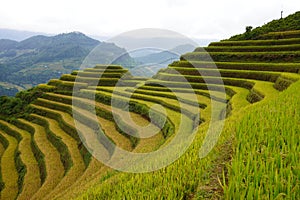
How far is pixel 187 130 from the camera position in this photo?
469 inches

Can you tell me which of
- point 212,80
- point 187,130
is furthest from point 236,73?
point 187,130

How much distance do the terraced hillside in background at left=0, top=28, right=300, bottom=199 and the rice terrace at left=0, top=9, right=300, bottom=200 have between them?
0.08 feet

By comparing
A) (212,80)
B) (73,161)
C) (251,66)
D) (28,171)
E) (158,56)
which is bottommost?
(28,171)

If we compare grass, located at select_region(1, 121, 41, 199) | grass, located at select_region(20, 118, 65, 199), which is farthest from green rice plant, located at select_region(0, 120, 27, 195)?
grass, located at select_region(20, 118, 65, 199)

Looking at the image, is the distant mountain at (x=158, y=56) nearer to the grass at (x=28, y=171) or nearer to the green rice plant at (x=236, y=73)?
the green rice plant at (x=236, y=73)

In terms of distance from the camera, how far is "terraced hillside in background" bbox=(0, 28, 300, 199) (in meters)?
3.02

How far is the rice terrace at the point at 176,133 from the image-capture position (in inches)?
122

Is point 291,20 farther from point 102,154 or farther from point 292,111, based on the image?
point 292,111

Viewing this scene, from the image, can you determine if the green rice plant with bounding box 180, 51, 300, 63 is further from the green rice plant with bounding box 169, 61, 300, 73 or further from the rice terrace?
the green rice plant with bounding box 169, 61, 300, 73

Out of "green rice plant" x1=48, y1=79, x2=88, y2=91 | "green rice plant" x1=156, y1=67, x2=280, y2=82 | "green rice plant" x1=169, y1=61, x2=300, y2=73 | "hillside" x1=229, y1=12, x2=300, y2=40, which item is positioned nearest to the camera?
"green rice plant" x1=156, y1=67, x2=280, y2=82

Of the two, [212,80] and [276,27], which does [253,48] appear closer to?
[212,80]

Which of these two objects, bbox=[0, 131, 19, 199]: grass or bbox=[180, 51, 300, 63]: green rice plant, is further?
bbox=[180, 51, 300, 63]: green rice plant

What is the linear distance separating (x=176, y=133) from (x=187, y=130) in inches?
32.5

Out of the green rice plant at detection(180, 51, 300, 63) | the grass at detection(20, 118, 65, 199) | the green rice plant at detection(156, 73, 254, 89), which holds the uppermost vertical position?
the green rice plant at detection(180, 51, 300, 63)
